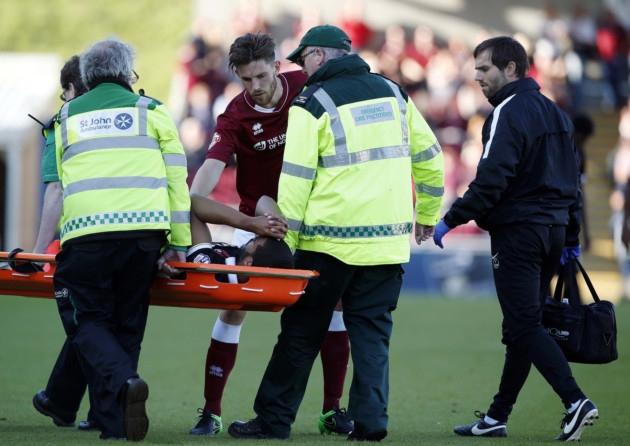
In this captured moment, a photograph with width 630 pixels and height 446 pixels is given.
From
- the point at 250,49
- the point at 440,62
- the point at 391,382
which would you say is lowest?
the point at 391,382

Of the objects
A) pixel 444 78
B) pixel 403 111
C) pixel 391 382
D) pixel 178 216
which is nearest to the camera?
pixel 178 216

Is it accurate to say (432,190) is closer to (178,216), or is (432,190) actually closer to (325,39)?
(325,39)

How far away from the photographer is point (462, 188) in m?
20.7

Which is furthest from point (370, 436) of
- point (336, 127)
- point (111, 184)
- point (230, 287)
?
point (111, 184)

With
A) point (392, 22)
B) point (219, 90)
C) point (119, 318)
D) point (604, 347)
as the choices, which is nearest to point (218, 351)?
point (119, 318)

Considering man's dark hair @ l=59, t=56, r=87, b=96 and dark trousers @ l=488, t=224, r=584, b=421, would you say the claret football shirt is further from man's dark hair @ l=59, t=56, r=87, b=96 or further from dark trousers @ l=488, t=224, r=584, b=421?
dark trousers @ l=488, t=224, r=584, b=421

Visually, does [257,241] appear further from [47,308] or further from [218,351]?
[47,308]

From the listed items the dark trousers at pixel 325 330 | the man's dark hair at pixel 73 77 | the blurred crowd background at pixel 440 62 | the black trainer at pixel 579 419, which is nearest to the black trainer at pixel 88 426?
the dark trousers at pixel 325 330

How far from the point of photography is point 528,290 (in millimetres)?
6363

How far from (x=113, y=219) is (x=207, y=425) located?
4.87ft

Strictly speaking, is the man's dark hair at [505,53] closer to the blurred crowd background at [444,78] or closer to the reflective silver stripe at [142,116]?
the reflective silver stripe at [142,116]

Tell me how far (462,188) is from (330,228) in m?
14.9

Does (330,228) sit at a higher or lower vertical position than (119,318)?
higher

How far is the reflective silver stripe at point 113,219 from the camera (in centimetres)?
584
